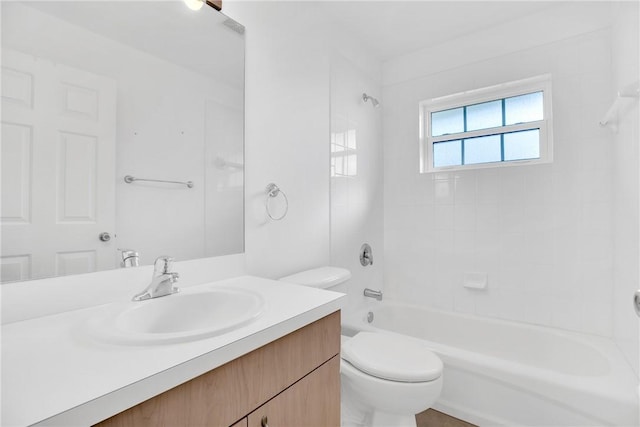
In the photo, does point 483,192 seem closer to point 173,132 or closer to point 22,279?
point 173,132

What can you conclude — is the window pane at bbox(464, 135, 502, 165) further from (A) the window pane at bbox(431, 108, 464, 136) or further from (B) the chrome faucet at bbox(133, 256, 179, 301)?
(B) the chrome faucet at bbox(133, 256, 179, 301)

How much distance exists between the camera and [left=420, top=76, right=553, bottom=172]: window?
2.11 metres

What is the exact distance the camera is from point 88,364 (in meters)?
0.55

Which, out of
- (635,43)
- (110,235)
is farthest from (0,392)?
(635,43)

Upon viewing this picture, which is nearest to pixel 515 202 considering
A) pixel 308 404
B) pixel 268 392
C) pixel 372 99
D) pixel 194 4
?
pixel 372 99

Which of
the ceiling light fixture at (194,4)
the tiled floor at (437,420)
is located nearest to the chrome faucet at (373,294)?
the tiled floor at (437,420)

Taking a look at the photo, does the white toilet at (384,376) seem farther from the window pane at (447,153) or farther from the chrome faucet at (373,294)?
the window pane at (447,153)

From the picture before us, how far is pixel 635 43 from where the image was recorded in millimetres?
1397

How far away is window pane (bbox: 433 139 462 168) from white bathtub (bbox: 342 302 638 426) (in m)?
1.18

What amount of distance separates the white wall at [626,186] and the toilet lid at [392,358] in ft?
3.09

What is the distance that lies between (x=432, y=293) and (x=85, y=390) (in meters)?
2.37

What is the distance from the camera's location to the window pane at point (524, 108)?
2.13 metres

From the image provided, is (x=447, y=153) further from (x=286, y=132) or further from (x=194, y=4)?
(x=194, y=4)

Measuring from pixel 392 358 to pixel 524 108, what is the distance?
1.96 meters
